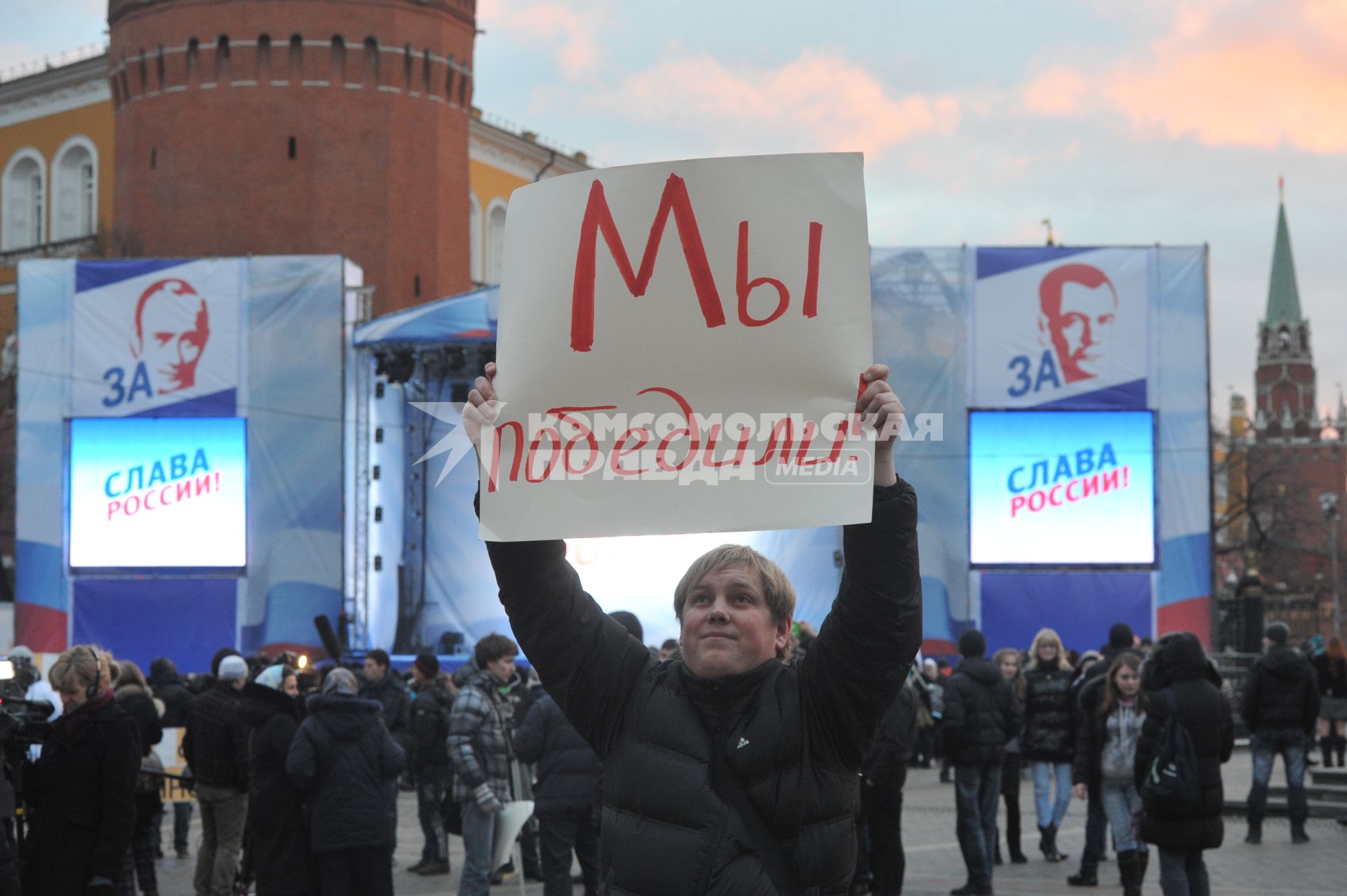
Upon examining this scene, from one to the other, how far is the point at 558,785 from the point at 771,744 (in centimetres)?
549

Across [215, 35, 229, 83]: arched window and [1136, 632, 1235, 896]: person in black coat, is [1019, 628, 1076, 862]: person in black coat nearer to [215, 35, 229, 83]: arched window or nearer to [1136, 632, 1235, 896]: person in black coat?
[1136, 632, 1235, 896]: person in black coat

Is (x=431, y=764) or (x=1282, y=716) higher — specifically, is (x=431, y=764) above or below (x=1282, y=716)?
below

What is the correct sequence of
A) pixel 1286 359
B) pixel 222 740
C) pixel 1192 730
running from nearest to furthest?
pixel 1192 730 < pixel 222 740 < pixel 1286 359

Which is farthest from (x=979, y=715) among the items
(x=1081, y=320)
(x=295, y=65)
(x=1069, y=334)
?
(x=295, y=65)

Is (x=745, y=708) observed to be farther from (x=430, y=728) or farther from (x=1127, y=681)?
(x=430, y=728)

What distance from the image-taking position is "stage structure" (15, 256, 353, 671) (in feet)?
90.0

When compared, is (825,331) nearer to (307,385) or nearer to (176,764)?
(176,764)

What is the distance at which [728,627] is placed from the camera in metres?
3.41

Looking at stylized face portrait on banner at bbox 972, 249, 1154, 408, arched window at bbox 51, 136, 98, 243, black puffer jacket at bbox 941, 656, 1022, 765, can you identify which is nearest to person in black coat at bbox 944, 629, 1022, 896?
black puffer jacket at bbox 941, 656, 1022, 765

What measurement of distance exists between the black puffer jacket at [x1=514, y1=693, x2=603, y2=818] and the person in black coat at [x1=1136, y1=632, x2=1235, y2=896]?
8.83 ft

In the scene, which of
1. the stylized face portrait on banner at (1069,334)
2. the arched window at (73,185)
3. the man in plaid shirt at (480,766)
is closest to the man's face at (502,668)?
the man in plaid shirt at (480,766)

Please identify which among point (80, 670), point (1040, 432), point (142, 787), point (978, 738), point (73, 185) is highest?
point (73, 185)

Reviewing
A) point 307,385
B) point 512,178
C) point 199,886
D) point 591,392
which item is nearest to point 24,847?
point 199,886

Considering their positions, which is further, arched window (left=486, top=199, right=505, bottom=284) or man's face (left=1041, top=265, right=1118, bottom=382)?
arched window (left=486, top=199, right=505, bottom=284)
